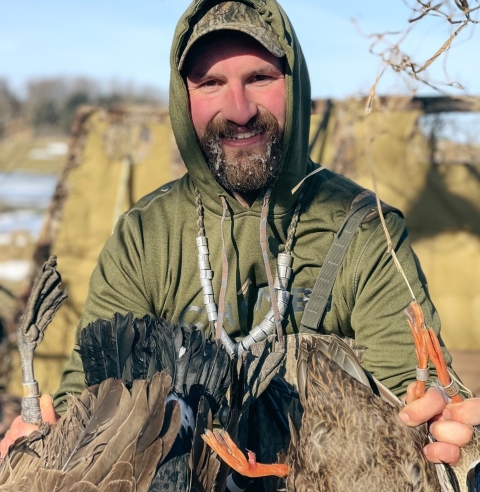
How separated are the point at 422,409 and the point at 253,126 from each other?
165cm

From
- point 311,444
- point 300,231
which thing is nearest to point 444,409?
point 311,444

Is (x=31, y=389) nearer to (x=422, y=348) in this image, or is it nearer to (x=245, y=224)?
(x=245, y=224)

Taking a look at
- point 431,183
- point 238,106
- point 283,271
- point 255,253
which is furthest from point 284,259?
point 431,183

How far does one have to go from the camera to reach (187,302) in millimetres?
3752

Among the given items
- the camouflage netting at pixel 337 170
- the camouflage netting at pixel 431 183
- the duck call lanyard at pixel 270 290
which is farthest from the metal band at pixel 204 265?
the camouflage netting at pixel 431 183

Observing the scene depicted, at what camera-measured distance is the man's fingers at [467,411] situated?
2.72 meters

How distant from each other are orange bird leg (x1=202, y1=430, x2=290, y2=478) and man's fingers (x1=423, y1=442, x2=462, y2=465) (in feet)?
1.91

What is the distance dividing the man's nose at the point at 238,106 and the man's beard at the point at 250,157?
1.8 inches

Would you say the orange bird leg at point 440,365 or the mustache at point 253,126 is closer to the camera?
the orange bird leg at point 440,365

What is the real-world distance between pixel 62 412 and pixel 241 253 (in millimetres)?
1127

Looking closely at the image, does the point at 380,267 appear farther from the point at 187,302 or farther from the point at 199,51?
the point at 199,51

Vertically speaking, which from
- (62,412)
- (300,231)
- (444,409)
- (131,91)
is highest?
(300,231)

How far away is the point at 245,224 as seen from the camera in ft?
12.4

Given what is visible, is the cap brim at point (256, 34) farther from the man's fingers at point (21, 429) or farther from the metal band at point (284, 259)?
the man's fingers at point (21, 429)
